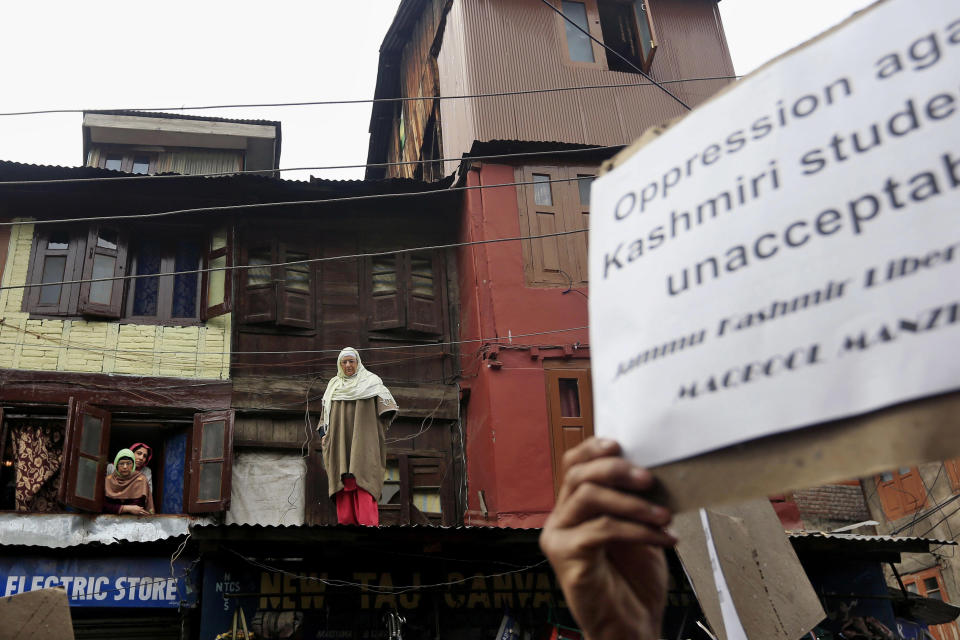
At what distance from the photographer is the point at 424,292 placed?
13656mm

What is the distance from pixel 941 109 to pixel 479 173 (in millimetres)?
11781

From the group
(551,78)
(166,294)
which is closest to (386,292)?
(166,294)

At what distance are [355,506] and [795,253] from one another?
828 cm

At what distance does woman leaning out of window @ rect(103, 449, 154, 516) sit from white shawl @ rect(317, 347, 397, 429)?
11.1 feet

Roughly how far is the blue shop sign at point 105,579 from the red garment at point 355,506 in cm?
173

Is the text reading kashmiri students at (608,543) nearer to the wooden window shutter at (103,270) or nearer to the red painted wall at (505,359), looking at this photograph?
the red painted wall at (505,359)

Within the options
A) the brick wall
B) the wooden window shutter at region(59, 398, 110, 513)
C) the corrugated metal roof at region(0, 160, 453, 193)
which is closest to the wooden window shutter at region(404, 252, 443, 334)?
the corrugated metal roof at region(0, 160, 453, 193)

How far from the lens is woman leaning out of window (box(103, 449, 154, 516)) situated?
36.3 feet

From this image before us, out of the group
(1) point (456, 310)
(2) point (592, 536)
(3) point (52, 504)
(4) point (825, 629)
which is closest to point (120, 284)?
(3) point (52, 504)

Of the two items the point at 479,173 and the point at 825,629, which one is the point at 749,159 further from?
the point at 479,173

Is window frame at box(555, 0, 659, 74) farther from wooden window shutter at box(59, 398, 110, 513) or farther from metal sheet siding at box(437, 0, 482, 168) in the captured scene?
wooden window shutter at box(59, 398, 110, 513)

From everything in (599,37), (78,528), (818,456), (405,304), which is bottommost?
(818,456)

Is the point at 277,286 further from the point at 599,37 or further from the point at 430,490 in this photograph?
the point at 599,37

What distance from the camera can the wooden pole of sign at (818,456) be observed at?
43.2 inches
